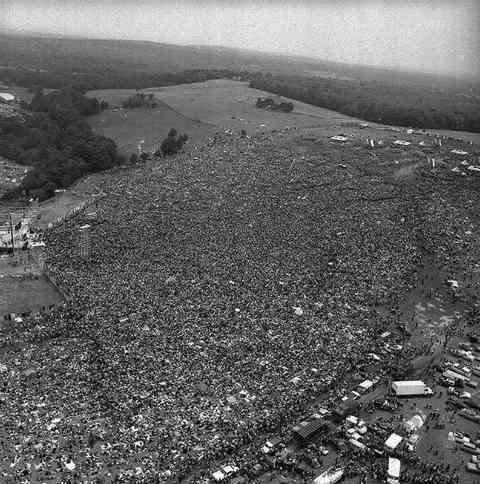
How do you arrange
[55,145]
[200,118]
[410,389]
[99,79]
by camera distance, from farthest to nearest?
[99,79]
[200,118]
[55,145]
[410,389]

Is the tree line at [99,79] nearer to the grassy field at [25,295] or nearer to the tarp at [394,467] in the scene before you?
the grassy field at [25,295]

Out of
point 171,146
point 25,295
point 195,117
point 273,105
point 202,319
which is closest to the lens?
point 202,319

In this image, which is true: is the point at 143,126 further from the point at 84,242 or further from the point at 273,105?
the point at 84,242

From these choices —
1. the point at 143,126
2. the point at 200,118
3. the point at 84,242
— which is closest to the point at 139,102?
the point at 143,126

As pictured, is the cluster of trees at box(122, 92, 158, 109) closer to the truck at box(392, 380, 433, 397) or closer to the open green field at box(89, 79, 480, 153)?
the open green field at box(89, 79, 480, 153)

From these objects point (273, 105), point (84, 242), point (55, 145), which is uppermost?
point (273, 105)

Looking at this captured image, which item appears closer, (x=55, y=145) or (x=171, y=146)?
(x=171, y=146)
